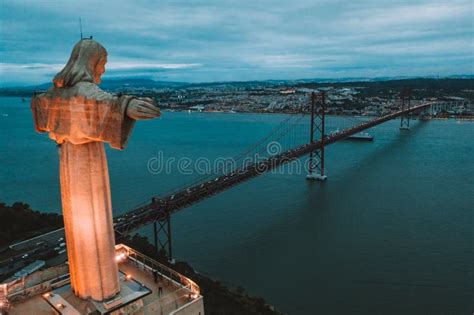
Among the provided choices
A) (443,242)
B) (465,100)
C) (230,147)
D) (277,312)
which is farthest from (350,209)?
(465,100)

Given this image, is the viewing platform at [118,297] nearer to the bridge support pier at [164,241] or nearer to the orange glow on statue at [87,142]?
the orange glow on statue at [87,142]

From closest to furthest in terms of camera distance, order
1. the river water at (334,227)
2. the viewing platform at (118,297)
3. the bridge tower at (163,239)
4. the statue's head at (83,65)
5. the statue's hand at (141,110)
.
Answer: the statue's hand at (141,110) < the statue's head at (83,65) < the viewing platform at (118,297) < the river water at (334,227) < the bridge tower at (163,239)

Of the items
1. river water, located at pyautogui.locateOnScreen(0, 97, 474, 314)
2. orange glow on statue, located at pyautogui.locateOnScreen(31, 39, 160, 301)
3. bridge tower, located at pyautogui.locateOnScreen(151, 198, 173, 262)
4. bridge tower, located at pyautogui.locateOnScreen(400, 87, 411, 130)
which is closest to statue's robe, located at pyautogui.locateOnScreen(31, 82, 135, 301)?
orange glow on statue, located at pyautogui.locateOnScreen(31, 39, 160, 301)

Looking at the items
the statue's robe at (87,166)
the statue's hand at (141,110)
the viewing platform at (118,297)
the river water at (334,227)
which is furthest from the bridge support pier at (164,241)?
the statue's hand at (141,110)

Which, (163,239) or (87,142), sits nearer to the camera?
(87,142)

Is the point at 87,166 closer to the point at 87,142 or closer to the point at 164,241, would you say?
the point at 87,142

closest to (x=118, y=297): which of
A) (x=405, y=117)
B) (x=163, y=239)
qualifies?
(x=163, y=239)
